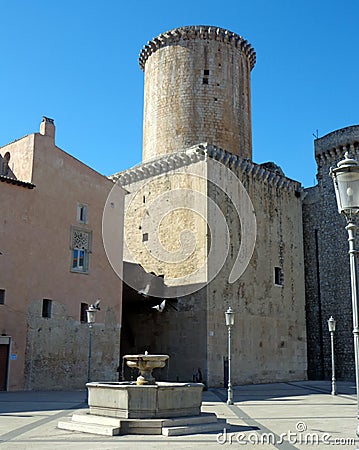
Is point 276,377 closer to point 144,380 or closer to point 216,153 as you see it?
point 216,153

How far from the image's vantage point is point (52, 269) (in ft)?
65.7

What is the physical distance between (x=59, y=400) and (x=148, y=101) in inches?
699

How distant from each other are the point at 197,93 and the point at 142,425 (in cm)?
2069

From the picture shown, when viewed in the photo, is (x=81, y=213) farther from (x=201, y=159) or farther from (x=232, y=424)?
(x=232, y=424)

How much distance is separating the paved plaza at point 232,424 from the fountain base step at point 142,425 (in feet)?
0.66

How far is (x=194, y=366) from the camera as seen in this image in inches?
883

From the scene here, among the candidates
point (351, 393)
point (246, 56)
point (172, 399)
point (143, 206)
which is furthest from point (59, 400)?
point (246, 56)

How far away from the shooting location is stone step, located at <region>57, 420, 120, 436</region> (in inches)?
354

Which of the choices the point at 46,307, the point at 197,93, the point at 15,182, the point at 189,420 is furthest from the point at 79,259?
the point at 189,420

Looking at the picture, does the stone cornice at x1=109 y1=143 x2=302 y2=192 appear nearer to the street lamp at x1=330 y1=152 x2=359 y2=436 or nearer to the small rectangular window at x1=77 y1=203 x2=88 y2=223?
the small rectangular window at x1=77 y1=203 x2=88 y2=223

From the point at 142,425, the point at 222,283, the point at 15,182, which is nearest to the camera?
the point at 142,425

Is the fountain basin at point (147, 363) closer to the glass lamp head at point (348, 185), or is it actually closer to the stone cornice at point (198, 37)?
the glass lamp head at point (348, 185)

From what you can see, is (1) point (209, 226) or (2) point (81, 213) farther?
(1) point (209, 226)

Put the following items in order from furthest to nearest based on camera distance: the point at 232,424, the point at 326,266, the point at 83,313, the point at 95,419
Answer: the point at 326,266 < the point at 83,313 < the point at 232,424 < the point at 95,419
